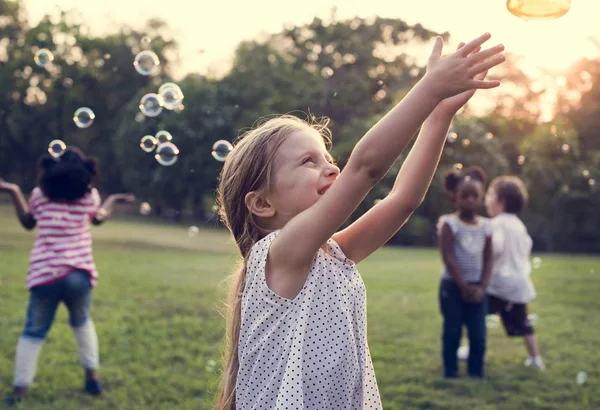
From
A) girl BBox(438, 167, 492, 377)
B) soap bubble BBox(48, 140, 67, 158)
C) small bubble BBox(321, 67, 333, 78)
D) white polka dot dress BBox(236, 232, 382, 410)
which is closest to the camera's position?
white polka dot dress BBox(236, 232, 382, 410)

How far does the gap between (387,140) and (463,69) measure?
0.22 meters

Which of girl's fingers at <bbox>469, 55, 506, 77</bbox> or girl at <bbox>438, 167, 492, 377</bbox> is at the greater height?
girl's fingers at <bbox>469, 55, 506, 77</bbox>

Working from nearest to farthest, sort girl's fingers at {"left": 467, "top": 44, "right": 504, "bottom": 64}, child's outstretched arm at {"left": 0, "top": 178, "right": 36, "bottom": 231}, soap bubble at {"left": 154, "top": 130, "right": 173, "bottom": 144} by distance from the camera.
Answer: girl's fingers at {"left": 467, "top": 44, "right": 504, "bottom": 64} < soap bubble at {"left": 154, "top": 130, "right": 173, "bottom": 144} < child's outstretched arm at {"left": 0, "top": 178, "right": 36, "bottom": 231}

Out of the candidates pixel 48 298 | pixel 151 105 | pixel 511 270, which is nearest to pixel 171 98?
pixel 151 105

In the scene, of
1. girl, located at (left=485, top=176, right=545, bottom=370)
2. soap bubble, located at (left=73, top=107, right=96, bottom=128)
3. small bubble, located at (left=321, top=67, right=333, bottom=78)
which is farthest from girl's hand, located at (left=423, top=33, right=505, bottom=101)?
small bubble, located at (left=321, top=67, right=333, bottom=78)

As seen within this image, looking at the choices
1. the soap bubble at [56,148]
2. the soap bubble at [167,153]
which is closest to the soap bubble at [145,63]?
the soap bubble at [167,153]

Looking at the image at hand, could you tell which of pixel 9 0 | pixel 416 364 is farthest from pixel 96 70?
pixel 416 364

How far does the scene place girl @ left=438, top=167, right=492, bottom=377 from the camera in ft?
18.4

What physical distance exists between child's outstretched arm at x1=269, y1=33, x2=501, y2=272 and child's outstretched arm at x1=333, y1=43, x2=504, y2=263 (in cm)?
26

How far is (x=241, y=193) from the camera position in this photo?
2.06 meters

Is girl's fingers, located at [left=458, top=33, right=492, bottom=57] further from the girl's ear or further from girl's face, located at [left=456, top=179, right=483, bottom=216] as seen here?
girl's face, located at [left=456, top=179, right=483, bottom=216]

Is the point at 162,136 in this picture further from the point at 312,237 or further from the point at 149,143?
the point at 312,237

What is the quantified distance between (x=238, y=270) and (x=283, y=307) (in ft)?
1.10

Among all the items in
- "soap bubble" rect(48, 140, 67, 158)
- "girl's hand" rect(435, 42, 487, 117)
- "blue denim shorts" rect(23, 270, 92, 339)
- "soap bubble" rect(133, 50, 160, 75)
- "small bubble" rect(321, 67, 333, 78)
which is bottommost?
"blue denim shorts" rect(23, 270, 92, 339)
